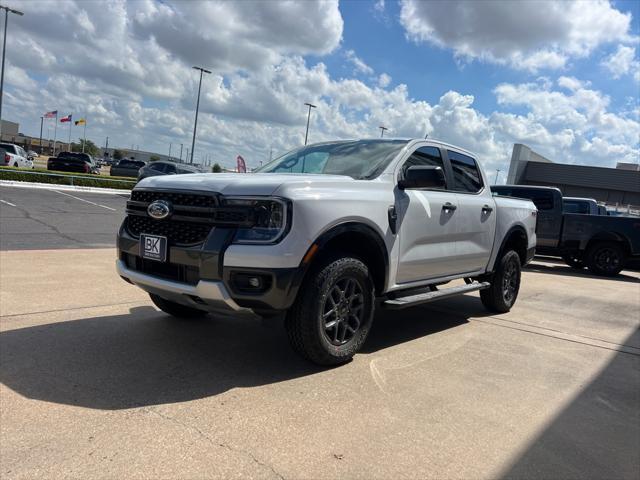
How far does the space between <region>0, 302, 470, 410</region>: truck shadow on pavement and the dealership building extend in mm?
45921

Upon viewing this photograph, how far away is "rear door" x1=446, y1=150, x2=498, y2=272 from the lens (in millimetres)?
5285

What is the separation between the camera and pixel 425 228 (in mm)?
4652

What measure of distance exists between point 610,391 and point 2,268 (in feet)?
22.0

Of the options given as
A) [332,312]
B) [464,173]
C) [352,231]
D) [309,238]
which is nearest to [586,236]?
[464,173]

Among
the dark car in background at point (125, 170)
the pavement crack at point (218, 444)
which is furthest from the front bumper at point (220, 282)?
the dark car in background at point (125, 170)

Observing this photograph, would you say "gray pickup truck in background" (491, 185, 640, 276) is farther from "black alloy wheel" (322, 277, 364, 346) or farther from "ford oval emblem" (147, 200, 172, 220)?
"ford oval emblem" (147, 200, 172, 220)

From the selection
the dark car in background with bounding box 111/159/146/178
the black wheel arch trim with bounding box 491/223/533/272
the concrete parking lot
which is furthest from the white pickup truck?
the dark car in background with bounding box 111/159/146/178

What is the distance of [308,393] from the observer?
11.3 feet

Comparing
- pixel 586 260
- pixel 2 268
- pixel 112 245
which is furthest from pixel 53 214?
pixel 586 260

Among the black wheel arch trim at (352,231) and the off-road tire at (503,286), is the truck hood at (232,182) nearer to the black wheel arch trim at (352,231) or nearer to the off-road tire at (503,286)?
the black wheel arch trim at (352,231)

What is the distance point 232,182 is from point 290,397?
1.49 meters

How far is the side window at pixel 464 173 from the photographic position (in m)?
5.46

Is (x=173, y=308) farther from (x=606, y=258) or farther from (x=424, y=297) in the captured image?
(x=606, y=258)

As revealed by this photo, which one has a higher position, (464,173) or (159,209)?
(464,173)
